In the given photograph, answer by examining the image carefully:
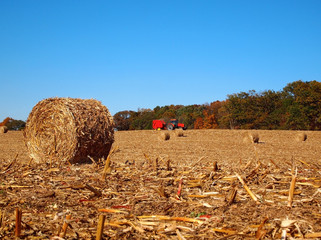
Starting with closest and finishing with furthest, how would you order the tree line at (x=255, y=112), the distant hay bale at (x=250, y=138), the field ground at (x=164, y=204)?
the field ground at (x=164, y=204)
the distant hay bale at (x=250, y=138)
the tree line at (x=255, y=112)

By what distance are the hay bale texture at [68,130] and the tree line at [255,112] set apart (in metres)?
28.7

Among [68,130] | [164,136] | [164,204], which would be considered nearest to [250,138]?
[164,136]

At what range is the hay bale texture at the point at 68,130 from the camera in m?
9.66

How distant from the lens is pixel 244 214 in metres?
3.27

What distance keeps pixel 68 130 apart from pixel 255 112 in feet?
141

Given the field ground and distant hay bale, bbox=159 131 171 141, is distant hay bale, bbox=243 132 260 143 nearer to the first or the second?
distant hay bale, bbox=159 131 171 141

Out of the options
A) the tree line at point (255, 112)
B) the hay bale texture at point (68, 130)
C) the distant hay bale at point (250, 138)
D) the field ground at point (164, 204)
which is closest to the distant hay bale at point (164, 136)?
the distant hay bale at point (250, 138)

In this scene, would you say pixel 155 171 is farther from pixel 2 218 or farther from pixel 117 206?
pixel 2 218

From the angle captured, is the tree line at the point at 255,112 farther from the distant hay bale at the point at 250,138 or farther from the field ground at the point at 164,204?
the field ground at the point at 164,204

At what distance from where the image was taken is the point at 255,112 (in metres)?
49.5

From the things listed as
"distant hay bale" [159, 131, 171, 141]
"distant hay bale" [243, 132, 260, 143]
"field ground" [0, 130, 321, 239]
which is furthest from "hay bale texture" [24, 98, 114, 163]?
"distant hay bale" [243, 132, 260, 143]

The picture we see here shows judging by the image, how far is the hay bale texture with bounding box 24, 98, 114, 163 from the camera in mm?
9664

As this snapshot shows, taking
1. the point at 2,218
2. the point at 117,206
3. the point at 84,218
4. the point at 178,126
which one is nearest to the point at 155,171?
the point at 117,206

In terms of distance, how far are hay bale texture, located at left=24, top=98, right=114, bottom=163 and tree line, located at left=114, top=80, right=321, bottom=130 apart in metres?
28.7
